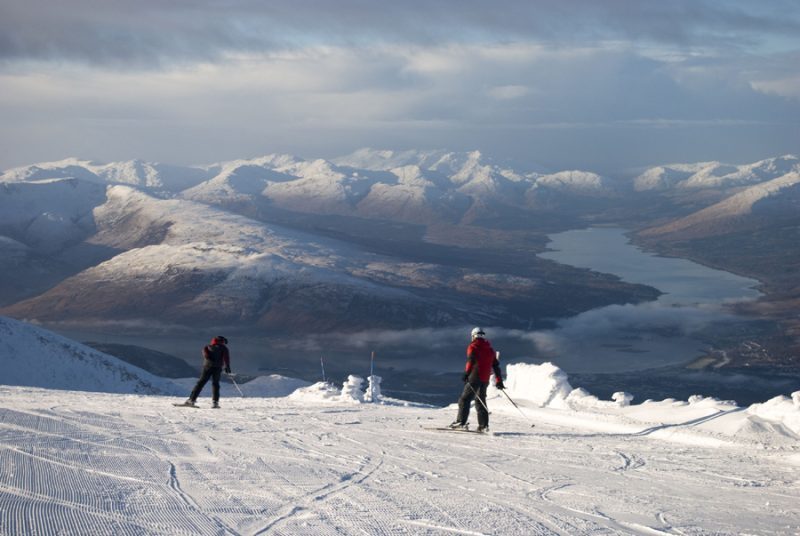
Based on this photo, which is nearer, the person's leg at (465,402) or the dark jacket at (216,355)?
the person's leg at (465,402)

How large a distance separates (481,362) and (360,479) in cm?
585

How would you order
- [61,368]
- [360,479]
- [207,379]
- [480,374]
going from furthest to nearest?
1. [61,368]
2. [207,379]
3. [480,374]
4. [360,479]

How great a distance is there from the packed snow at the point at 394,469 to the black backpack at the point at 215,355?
1.22 metres

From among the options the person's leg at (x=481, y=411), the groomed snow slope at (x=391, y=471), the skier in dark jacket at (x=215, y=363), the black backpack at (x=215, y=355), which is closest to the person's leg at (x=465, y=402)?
the person's leg at (x=481, y=411)

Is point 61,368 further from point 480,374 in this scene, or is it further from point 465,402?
point 480,374

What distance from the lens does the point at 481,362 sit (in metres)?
17.7

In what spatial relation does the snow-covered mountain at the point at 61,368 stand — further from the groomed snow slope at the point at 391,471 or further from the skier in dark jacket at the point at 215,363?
the groomed snow slope at the point at 391,471

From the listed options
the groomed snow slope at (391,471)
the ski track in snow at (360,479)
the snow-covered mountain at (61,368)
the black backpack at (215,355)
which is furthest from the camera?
the snow-covered mountain at (61,368)

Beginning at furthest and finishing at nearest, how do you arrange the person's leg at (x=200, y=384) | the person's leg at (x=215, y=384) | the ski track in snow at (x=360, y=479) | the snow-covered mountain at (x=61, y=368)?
the snow-covered mountain at (x=61, y=368)
the person's leg at (x=215, y=384)
the person's leg at (x=200, y=384)
the ski track in snow at (x=360, y=479)

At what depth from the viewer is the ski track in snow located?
381 inches

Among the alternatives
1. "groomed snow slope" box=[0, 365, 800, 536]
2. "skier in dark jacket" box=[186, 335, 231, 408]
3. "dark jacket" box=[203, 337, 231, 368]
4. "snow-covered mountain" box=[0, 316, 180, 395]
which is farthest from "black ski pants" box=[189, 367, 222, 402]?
"snow-covered mountain" box=[0, 316, 180, 395]

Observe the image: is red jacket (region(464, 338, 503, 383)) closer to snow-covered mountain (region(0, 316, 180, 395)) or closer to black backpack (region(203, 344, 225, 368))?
black backpack (region(203, 344, 225, 368))

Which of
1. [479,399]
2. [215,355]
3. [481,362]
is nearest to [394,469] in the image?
[479,399]

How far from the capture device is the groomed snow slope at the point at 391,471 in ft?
32.1
